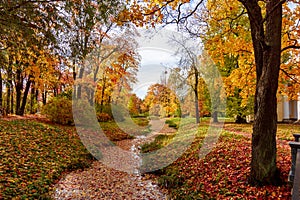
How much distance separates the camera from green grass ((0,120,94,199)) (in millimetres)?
4385

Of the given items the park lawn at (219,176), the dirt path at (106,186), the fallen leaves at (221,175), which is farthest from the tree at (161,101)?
the dirt path at (106,186)

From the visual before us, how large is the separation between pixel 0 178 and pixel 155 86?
37.6 feet

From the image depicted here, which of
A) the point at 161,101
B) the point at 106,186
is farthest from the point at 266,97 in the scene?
the point at 161,101

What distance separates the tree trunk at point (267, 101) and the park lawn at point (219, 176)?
0.28 m

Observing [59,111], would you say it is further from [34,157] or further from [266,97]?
[266,97]

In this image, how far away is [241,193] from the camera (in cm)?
385

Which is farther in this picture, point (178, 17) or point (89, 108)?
point (89, 108)

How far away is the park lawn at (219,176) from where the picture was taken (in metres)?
3.78

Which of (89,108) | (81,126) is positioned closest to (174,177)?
(81,126)

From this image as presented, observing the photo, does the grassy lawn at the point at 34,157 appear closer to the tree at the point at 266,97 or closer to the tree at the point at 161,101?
the tree at the point at 266,97

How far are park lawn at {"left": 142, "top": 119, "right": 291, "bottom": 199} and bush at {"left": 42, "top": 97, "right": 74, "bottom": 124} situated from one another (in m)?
7.01

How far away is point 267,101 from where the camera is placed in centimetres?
380

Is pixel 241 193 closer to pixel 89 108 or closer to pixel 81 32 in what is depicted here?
pixel 81 32

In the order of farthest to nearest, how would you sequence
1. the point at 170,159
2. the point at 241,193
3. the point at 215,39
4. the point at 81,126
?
the point at 81,126
the point at 170,159
the point at 215,39
the point at 241,193
